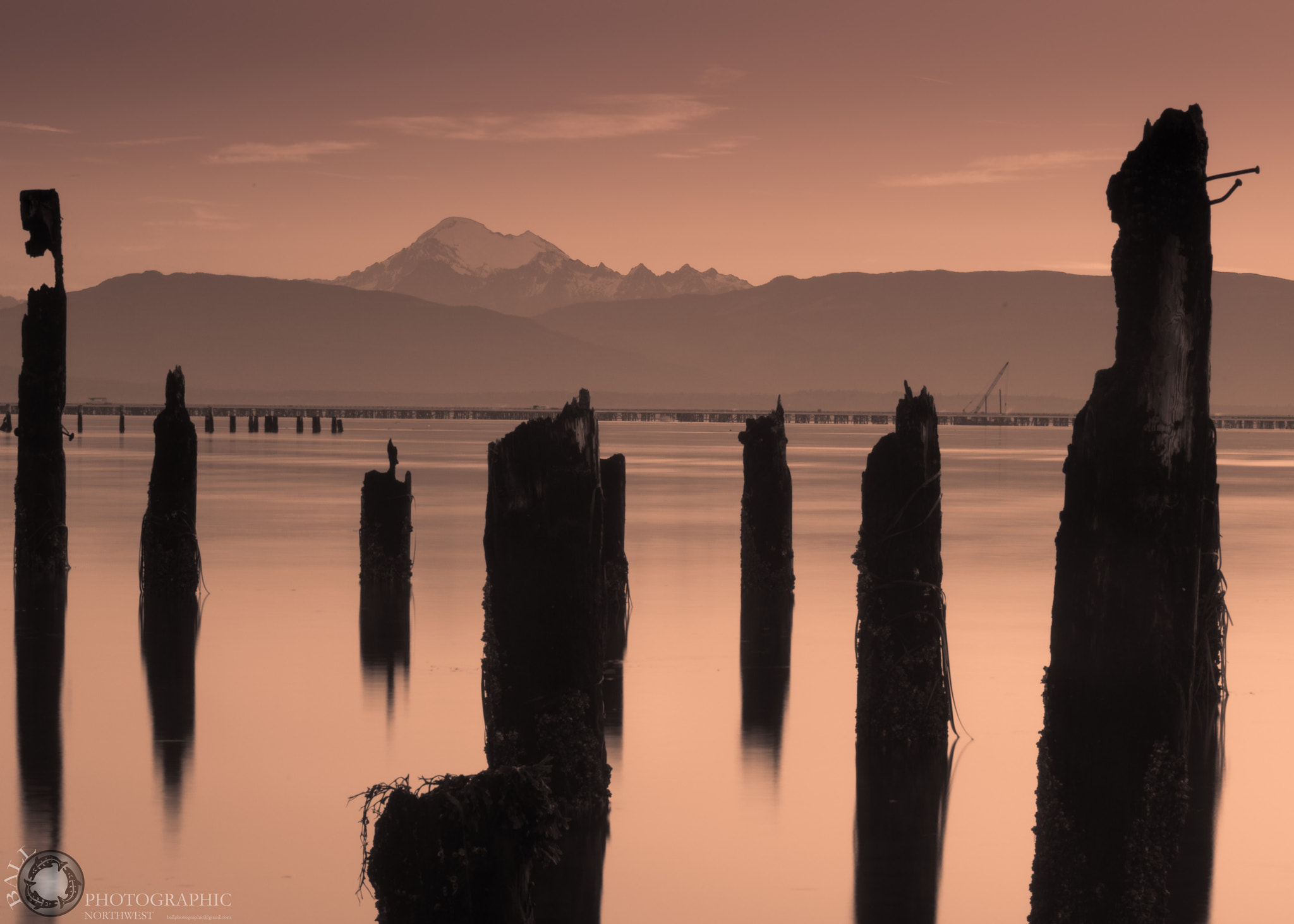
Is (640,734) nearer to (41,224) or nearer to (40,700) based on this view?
→ (40,700)

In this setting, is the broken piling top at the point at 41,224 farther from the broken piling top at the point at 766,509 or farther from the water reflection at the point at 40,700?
the broken piling top at the point at 766,509

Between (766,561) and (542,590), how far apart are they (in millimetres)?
10394

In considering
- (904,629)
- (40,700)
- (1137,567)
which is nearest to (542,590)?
(904,629)

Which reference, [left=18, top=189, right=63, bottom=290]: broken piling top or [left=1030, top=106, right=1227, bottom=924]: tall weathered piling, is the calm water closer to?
[left=1030, top=106, right=1227, bottom=924]: tall weathered piling

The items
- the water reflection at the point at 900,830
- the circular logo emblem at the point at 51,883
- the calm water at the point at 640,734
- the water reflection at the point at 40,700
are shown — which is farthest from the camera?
the water reflection at the point at 40,700

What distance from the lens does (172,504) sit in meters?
17.0

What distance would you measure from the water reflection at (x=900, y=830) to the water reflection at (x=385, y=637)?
184 inches

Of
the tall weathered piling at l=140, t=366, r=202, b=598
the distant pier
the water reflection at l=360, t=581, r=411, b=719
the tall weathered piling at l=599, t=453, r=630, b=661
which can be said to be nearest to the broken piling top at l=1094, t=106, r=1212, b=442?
the water reflection at l=360, t=581, r=411, b=719

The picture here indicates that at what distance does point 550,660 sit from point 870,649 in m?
2.96

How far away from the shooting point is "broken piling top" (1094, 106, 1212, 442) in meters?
6.86

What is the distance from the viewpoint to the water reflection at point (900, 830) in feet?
29.6

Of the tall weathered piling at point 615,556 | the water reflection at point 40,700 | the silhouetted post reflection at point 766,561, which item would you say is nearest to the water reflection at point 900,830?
the silhouetted post reflection at point 766,561

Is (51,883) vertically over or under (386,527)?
under

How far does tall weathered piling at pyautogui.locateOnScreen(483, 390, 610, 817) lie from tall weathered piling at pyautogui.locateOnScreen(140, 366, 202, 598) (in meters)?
8.65
